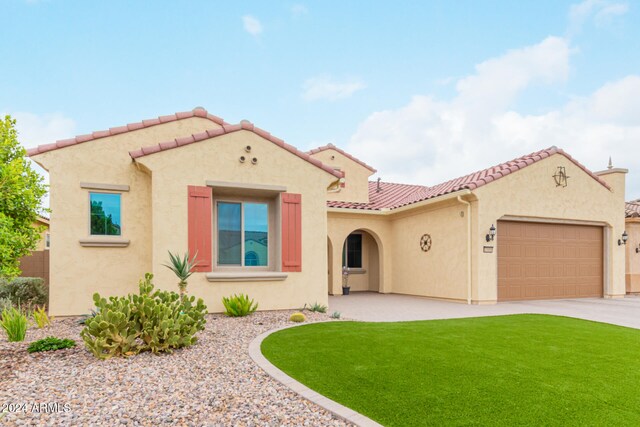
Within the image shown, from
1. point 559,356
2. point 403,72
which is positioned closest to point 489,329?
point 559,356

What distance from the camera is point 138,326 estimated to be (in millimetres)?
5543

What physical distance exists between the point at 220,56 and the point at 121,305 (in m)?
12.0

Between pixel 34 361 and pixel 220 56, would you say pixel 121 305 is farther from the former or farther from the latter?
pixel 220 56

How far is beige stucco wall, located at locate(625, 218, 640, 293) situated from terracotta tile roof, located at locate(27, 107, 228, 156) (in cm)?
1721

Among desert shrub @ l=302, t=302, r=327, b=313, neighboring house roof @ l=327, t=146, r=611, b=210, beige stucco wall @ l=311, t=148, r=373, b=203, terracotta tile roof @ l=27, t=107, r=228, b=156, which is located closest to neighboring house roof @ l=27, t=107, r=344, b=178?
terracotta tile roof @ l=27, t=107, r=228, b=156

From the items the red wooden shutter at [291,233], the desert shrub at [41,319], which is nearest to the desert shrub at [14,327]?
the desert shrub at [41,319]

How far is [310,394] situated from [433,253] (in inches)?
418

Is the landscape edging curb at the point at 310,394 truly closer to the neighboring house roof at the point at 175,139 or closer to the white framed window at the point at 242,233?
the white framed window at the point at 242,233

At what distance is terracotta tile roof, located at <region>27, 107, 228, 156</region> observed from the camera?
362 inches

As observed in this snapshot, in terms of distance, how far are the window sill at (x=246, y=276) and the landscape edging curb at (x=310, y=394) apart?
3.79 metres

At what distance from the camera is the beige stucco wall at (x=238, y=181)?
29.5 feet

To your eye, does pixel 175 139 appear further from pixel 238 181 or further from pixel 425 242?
pixel 425 242

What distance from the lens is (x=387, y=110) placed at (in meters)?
27.2

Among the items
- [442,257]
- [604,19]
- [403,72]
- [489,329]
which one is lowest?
[489,329]
